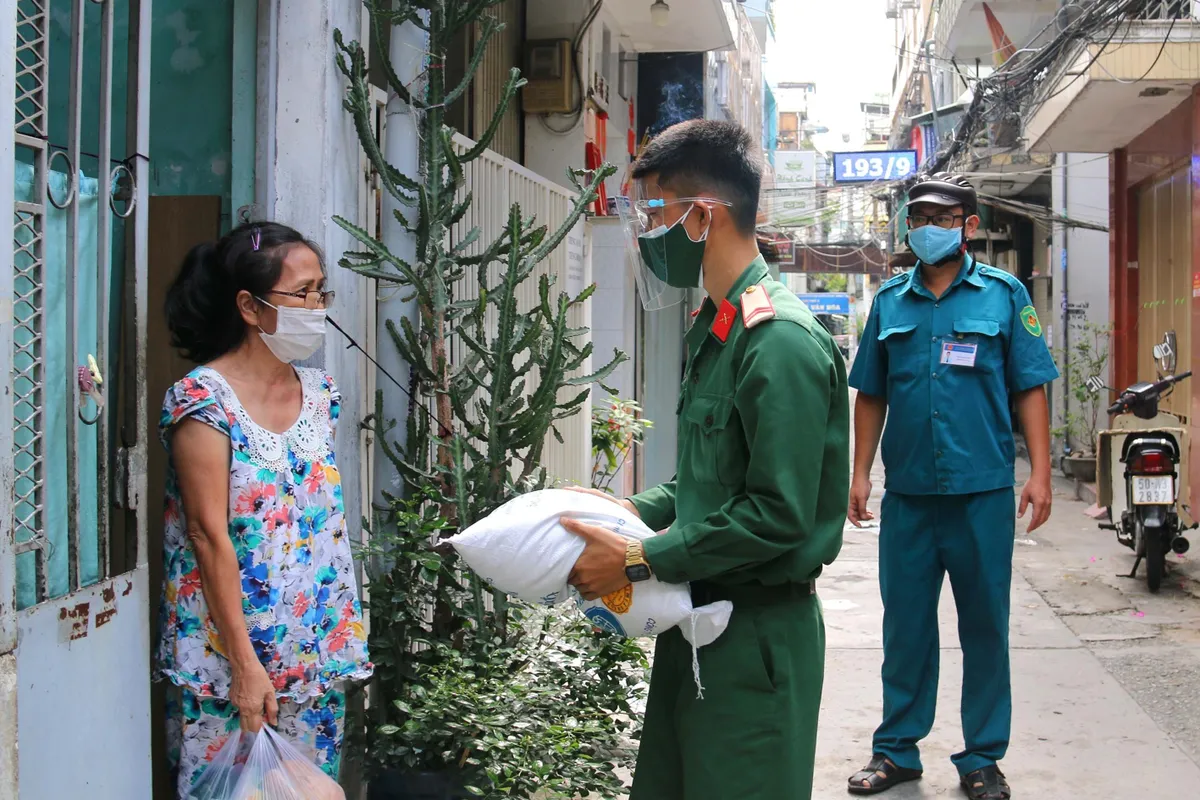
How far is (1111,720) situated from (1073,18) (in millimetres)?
7783

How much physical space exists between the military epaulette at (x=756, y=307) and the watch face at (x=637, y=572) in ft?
1.62

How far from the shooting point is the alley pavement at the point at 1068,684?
4.35 metres

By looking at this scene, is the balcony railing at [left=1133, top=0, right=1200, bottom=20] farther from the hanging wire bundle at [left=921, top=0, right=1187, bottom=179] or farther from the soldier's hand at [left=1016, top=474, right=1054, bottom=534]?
the soldier's hand at [left=1016, top=474, right=1054, bottom=534]

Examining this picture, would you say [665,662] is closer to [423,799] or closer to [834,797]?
[423,799]

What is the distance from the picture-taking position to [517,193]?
5.86 metres

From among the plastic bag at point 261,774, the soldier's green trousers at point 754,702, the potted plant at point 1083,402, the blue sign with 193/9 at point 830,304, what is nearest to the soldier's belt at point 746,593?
the soldier's green trousers at point 754,702

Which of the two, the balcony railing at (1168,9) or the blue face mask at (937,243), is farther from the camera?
the balcony railing at (1168,9)

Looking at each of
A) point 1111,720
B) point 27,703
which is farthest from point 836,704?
point 27,703

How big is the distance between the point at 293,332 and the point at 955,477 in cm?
241

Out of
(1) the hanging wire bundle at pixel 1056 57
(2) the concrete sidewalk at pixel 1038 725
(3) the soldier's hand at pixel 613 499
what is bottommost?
(2) the concrete sidewalk at pixel 1038 725

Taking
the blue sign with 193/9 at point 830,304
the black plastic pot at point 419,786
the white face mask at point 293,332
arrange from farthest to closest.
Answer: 1. the blue sign with 193/9 at point 830,304
2. the black plastic pot at point 419,786
3. the white face mask at point 293,332

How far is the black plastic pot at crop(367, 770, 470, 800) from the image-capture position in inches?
131

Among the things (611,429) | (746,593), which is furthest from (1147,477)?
(746,593)

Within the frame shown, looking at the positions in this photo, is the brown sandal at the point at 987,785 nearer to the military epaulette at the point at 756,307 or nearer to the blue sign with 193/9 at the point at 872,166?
the military epaulette at the point at 756,307
